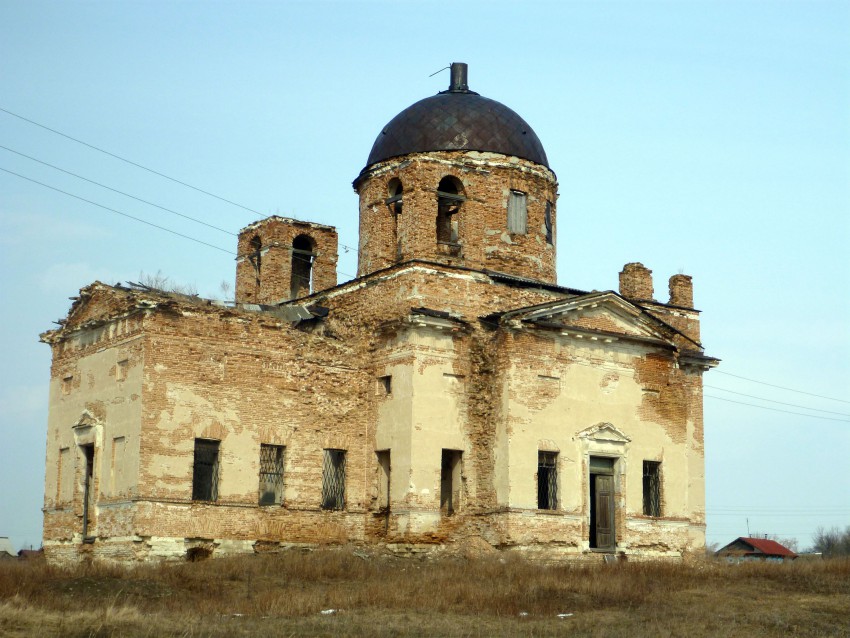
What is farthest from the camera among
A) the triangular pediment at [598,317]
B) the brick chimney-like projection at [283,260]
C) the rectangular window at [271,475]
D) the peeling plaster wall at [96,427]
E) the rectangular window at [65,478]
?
the brick chimney-like projection at [283,260]

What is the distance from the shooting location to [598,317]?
80.3 ft

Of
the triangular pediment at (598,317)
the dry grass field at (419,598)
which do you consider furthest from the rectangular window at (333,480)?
the triangular pediment at (598,317)

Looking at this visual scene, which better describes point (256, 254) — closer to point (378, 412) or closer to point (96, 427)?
point (378, 412)

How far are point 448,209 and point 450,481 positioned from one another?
599cm

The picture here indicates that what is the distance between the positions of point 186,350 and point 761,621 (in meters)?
11.2

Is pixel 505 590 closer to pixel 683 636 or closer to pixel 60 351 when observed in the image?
pixel 683 636

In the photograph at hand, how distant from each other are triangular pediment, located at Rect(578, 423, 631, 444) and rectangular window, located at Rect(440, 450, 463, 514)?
2.50m

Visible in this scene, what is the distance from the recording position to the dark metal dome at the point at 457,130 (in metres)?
25.8

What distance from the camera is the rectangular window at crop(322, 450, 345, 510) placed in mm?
23578

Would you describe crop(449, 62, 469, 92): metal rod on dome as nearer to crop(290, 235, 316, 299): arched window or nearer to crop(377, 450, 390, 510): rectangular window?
crop(290, 235, 316, 299): arched window

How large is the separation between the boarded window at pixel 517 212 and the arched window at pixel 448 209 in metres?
1.12

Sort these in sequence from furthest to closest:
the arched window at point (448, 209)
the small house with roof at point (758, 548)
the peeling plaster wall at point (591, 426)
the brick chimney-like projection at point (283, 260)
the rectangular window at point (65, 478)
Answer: the small house with roof at point (758, 548) → the brick chimney-like projection at point (283, 260) → the arched window at point (448, 209) → the rectangular window at point (65, 478) → the peeling plaster wall at point (591, 426)

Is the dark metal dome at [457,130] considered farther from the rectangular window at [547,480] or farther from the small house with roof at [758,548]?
the small house with roof at [758,548]

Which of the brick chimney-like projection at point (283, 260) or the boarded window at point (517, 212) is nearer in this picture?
the boarded window at point (517, 212)
